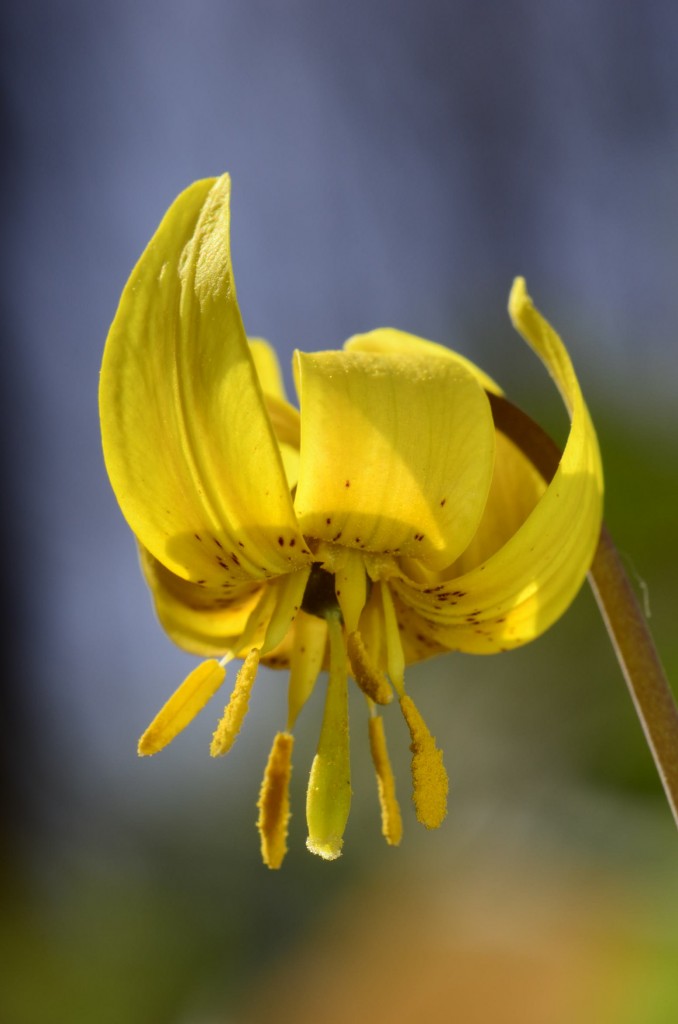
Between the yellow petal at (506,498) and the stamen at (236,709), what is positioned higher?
the yellow petal at (506,498)

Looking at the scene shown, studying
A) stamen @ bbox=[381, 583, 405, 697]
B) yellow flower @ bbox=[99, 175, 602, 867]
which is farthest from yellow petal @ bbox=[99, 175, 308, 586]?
stamen @ bbox=[381, 583, 405, 697]

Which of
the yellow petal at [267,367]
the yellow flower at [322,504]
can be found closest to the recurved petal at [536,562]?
the yellow flower at [322,504]

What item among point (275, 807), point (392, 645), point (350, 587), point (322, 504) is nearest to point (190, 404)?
point (322, 504)

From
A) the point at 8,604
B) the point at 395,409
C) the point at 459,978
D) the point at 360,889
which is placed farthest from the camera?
the point at 8,604

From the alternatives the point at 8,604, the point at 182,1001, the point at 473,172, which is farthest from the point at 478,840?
the point at 473,172

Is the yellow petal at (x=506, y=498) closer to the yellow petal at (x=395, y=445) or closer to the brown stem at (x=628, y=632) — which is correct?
the brown stem at (x=628, y=632)

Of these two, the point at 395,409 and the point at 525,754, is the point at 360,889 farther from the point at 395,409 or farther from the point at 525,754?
the point at 395,409

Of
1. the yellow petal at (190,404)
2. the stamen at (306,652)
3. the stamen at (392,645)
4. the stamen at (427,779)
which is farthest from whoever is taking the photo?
the stamen at (306,652)
